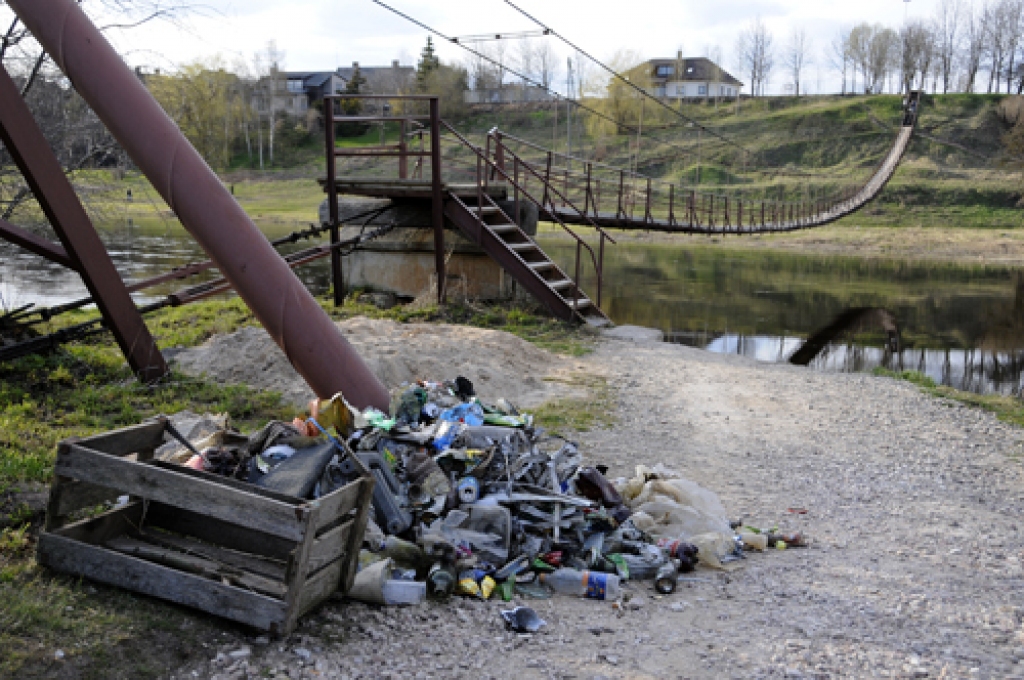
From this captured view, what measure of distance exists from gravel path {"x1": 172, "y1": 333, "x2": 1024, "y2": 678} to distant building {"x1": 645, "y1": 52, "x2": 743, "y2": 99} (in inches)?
3608

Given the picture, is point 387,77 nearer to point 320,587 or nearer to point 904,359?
point 904,359

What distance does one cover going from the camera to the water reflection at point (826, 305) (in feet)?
53.3

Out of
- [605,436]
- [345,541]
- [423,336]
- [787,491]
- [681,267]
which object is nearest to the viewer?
[345,541]

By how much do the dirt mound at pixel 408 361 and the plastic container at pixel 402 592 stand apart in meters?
3.55

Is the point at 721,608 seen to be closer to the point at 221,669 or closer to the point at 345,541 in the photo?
the point at 345,541

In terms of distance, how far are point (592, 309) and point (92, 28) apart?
8238 mm

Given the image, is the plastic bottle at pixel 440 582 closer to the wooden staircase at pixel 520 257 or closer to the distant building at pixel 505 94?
the wooden staircase at pixel 520 257

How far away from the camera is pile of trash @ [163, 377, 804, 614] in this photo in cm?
430

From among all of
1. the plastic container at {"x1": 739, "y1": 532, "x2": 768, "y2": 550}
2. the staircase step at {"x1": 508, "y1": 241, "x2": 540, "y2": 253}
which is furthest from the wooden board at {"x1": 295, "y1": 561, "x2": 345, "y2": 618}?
the staircase step at {"x1": 508, "y1": 241, "x2": 540, "y2": 253}

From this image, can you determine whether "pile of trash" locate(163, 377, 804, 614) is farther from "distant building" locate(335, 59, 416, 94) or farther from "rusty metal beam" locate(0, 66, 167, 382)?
"distant building" locate(335, 59, 416, 94)

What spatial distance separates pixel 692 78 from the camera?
3910 inches

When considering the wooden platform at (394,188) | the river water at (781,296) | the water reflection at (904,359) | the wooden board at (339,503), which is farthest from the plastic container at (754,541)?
the water reflection at (904,359)

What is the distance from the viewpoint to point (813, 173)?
55.6 meters

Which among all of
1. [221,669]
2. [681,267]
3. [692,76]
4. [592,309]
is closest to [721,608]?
[221,669]
